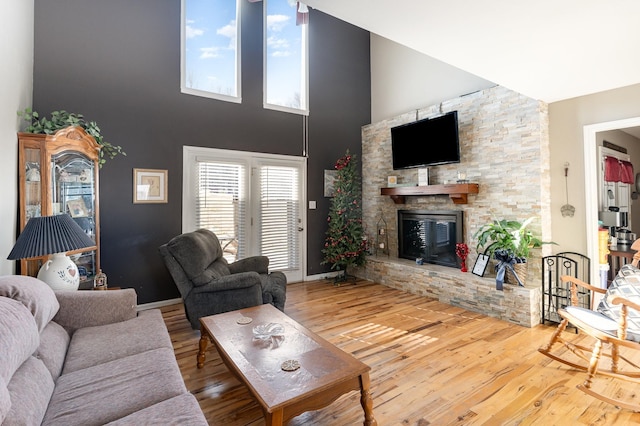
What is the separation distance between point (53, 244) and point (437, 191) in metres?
4.19

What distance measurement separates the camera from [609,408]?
200cm

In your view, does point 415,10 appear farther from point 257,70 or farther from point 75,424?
point 257,70

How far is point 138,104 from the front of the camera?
3957mm

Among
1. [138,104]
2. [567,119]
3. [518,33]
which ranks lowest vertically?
[567,119]

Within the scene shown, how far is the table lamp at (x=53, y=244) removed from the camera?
7.19ft

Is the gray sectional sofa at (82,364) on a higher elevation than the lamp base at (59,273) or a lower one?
lower

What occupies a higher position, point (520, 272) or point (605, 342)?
point (520, 272)

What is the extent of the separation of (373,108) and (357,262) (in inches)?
116

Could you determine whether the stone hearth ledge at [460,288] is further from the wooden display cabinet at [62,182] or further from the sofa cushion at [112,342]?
the wooden display cabinet at [62,182]

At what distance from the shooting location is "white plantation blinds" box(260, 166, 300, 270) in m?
4.94

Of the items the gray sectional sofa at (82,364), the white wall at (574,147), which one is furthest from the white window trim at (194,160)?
the white wall at (574,147)

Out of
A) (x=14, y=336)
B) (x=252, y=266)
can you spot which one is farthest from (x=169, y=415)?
(x=252, y=266)

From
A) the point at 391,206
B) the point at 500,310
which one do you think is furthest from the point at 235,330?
the point at 391,206

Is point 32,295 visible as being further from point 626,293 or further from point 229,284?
point 626,293
